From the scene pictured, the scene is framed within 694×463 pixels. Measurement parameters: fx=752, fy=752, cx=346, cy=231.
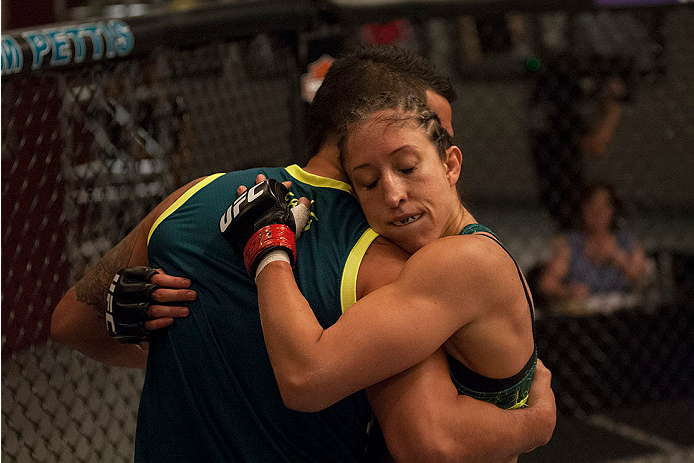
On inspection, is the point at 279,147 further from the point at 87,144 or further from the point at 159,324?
the point at 159,324

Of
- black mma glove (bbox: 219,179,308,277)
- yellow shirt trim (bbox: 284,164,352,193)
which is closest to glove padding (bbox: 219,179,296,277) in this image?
black mma glove (bbox: 219,179,308,277)

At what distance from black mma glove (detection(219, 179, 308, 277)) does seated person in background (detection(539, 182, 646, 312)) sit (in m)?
2.64

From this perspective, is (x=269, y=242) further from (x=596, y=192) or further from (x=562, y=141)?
(x=562, y=141)

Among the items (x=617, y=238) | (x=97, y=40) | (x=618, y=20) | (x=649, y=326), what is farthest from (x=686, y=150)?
(x=97, y=40)

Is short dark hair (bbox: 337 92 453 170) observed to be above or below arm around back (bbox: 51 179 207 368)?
above

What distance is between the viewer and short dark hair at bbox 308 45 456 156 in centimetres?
130

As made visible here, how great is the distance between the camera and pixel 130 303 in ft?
4.25

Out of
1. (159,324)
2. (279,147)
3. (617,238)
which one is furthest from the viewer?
(617,238)

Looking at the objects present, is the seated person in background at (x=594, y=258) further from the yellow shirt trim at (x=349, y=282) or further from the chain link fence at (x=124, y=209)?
the yellow shirt trim at (x=349, y=282)

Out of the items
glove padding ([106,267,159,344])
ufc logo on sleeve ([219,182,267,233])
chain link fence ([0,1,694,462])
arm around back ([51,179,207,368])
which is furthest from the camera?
chain link fence ([0,1,694,462])

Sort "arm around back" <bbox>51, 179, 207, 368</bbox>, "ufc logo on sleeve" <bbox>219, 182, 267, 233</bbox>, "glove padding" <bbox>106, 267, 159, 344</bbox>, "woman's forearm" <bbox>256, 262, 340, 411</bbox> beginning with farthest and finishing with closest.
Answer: "arm around back" <bbox>51, 179, 207, 368</bbox> → "glove padding" <bbox>106, 267, 159, 344</bbox> → "ufc logo on sleeve" <bbox>219, 182, 267, 233</bbox> → "woman's forearm" <bbox>256, 262, 340, 411</bbox>

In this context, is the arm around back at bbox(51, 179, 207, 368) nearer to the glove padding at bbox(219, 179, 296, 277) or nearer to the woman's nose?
the glove padding at bbox(219, 179, 296, 277)

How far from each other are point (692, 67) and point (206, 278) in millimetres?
8003

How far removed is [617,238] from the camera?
3803 millimetres
